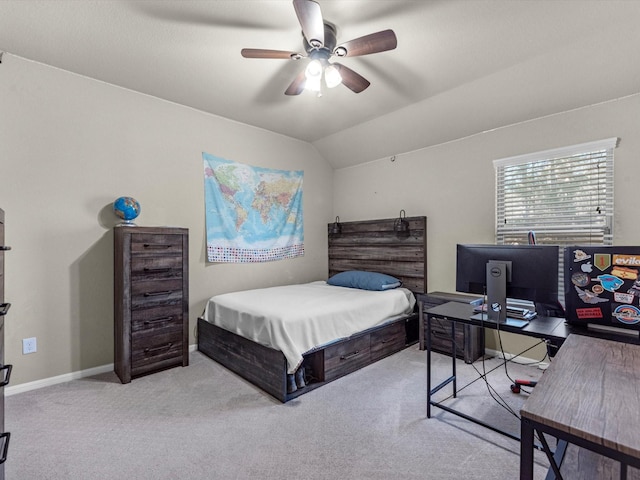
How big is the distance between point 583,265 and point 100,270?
354cm

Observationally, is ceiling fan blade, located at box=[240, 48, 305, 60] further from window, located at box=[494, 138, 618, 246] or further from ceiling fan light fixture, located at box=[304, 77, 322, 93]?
window, located at box=[494, 138, 618, 246]

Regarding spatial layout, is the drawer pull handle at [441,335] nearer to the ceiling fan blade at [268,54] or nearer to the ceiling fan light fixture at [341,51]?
the ceiling fan light fixture at [341,51]

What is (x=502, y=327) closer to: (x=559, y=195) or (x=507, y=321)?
(x=507, y=321)

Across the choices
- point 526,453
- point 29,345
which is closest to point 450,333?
point 526,453

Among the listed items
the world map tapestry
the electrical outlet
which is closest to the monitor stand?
the world map tapestry

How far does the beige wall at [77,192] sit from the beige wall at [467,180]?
2.18 m

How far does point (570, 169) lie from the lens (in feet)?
9.04

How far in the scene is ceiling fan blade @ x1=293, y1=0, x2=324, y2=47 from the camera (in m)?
1.60

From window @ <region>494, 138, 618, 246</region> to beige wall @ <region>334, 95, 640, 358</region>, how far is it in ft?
0.22

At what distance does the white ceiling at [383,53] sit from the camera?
1.93 metres

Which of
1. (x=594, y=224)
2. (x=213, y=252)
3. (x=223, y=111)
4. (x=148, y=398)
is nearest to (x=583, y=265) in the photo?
(x=594, y=224)

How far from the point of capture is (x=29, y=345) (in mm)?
2473

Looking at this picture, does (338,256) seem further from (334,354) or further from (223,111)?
(223,111)

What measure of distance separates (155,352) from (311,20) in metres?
2.79
